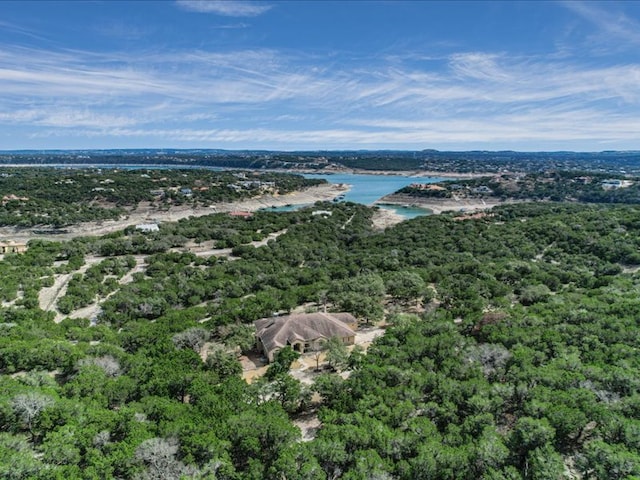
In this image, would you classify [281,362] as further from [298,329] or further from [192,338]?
[192,338]

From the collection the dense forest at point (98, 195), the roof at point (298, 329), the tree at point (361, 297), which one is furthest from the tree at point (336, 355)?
the dense forest at point (98, 195)

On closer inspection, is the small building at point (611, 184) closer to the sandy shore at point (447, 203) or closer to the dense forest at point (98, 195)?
the sandy shore at point (447, 203)

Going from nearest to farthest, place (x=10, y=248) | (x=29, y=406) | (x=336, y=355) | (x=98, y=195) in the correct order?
(x=29, y=406) → (x=336, y=355) → (x=10, y=248) → (x=98, y=195)

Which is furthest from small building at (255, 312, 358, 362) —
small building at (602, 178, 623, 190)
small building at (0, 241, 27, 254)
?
small building at (602, 178, 623, 190)

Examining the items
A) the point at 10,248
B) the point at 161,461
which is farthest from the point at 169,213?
the point at 161,461

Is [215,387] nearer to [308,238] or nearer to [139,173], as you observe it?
[308,238]
